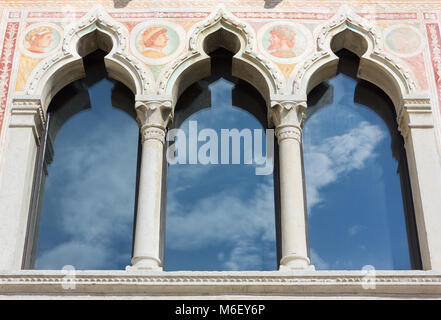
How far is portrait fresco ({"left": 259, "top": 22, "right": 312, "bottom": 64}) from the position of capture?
35.6 ft

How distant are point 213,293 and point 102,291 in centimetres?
127

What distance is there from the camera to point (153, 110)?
33.8 feet

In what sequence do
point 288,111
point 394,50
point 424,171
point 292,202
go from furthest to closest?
point 394,50, point 288,111, point 424,171, point 292,202

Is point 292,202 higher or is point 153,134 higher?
point 153,134

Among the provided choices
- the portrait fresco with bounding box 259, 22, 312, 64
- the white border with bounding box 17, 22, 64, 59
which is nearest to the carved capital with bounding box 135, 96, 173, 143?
the white border with bounding box 17, 22, 64, 59

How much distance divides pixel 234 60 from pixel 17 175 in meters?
3.38

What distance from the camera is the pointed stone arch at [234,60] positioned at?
10588mm

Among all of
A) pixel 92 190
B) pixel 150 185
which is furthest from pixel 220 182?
pixel 92 190

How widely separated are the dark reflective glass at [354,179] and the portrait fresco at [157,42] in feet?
6.84

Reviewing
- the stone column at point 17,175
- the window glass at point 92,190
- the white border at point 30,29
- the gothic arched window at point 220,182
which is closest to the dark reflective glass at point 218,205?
the gothic arched window at point 220,182

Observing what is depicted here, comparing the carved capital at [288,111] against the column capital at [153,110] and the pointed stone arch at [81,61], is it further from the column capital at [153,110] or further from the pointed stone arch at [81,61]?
the pointed stone arch at [81,61]

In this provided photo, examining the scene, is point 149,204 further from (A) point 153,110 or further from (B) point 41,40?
(B) point 41,40

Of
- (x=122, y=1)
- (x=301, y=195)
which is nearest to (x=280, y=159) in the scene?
(x=301, y=195)

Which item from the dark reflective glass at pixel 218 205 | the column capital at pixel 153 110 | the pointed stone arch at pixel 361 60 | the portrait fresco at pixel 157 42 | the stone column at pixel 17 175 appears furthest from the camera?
the portrait fresco at pixel 157 42
